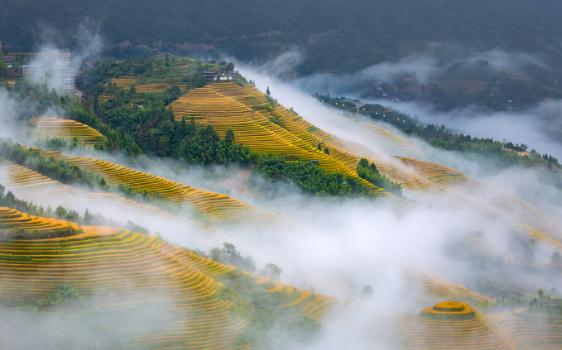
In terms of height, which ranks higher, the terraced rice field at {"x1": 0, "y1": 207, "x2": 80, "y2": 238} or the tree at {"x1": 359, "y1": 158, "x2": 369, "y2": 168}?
the tree at {"x1": 359, "y1": 158, "x2": 369, "y2": 168}

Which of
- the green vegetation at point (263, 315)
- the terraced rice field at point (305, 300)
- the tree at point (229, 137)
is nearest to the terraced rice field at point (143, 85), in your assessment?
the tree at point (229, 137)

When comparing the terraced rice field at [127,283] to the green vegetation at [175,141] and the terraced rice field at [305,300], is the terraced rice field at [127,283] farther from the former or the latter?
the green vegetation at [175,141]

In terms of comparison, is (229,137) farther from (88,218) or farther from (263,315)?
(263,315)

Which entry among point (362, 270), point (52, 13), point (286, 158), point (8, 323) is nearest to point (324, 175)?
point (286, 158)

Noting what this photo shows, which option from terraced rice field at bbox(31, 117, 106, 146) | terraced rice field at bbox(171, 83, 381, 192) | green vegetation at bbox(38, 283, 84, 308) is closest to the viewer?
green vegetation at bbox(38, 283, 84, 308)

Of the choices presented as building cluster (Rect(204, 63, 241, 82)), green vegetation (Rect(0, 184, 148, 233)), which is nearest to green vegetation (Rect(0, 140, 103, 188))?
green vegetation (Rect(0, 184, 148, 233))

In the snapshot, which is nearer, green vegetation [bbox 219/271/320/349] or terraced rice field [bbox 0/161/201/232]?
green vegetation [bbox 219/271/320/349]

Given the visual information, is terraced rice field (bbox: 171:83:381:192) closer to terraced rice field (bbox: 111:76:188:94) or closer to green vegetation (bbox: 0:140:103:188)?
terraced rice field (bbox: 111:76:188:94)
